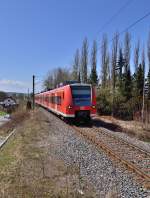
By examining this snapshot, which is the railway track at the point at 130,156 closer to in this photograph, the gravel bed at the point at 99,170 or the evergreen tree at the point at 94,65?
the gravel bed at the point at 99,170

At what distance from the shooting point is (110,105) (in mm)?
33562

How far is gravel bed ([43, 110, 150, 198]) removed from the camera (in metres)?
7.26

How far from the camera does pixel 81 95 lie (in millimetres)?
22844

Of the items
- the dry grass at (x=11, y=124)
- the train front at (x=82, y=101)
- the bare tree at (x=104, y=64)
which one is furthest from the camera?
the bare tree at (x=104, y=64)

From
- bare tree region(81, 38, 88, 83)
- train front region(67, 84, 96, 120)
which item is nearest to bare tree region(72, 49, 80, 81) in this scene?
bare tree region(81, 38, 88, 83)

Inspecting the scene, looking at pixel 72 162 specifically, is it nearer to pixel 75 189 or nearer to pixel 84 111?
pixel 75 189

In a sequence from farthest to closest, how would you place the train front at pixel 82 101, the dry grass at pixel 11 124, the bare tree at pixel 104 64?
the bare tree at pixel 104 64, the dry grass at pixel 11 124, the train front at pixel 82 101

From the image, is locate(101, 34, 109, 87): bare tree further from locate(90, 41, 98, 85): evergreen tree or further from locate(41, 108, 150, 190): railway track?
locate(41, 108, 150, 190): railway track

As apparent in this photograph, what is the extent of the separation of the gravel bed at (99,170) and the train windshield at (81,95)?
8242mm

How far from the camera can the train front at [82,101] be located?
2262cm

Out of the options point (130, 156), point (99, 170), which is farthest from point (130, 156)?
point (99, 170)

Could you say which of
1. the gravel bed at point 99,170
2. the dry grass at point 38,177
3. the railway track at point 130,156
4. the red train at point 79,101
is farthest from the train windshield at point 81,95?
the dry grass at point 38,177

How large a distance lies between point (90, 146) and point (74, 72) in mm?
60469

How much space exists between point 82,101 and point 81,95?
42 cm
